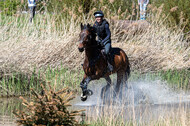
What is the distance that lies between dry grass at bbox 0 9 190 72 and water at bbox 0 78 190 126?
3.35ft

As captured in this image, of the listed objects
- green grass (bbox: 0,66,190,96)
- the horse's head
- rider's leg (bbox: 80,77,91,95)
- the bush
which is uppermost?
the horse's head

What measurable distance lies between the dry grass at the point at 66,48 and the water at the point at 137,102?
1022 millimetres

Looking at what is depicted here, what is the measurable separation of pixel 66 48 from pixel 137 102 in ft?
10.2

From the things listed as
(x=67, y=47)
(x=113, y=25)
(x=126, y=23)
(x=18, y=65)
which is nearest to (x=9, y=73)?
(x=18, y=65)

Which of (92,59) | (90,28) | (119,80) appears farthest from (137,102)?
(90,28)

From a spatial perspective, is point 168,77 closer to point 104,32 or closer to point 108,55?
point 108,55

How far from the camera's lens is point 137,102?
9.59 m

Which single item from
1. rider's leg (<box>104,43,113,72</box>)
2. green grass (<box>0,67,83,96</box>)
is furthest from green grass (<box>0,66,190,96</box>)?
rider's leg (<box>104,43,113,72</box>)

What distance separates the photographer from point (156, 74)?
12.1 meters

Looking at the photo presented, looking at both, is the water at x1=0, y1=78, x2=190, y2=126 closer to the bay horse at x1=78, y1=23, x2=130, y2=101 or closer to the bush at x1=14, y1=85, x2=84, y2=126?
the bay horse at x1=78, y1=23, x2=130, y2=101

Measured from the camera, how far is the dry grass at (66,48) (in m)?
10.5

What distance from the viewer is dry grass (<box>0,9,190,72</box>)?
1054cm

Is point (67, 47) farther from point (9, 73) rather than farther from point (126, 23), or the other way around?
point (126, 23)

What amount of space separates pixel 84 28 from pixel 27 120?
3575 millimetres
